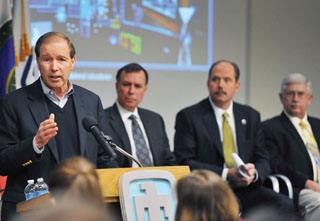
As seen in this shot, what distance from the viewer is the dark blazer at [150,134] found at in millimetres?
3838

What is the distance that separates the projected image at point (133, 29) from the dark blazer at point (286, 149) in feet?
5.36

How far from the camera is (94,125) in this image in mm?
2314

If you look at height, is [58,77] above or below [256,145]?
above

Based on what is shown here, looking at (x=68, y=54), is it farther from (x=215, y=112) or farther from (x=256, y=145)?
(x=256, y=145)

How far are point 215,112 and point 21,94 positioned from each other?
2.12m

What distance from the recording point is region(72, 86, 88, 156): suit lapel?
2617mm

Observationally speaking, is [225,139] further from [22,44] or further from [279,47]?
[279,47]

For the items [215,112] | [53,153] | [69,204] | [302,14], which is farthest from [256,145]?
[69,204]

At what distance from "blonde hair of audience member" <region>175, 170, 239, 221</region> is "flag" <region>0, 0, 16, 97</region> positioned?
2.85 m

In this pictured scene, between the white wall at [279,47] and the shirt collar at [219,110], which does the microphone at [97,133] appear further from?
the white wall at [279,47]

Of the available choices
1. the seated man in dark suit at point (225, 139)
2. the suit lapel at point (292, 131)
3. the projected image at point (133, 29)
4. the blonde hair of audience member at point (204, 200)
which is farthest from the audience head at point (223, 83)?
the blonde hair of audience member at point (204, 200)

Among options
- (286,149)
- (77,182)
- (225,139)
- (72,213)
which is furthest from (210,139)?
(72,213)

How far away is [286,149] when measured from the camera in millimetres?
4562

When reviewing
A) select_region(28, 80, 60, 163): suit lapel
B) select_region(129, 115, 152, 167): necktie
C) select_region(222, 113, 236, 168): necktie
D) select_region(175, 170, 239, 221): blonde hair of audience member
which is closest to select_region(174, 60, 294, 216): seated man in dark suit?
select_region(222, 113, 236, 168): necktie
